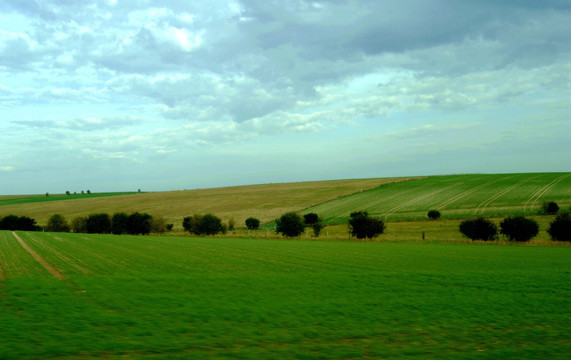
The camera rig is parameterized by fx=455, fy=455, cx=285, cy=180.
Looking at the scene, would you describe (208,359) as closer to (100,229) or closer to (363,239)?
(363,239)

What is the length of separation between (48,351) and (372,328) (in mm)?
7673

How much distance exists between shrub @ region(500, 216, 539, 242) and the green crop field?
A: 119 feet

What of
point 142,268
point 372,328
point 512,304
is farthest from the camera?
point 142,268

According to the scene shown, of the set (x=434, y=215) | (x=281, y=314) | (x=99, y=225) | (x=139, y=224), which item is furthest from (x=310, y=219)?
(x=281, y=314)

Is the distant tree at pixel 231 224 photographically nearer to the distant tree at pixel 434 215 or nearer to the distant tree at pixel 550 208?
the distant tree at pixel 434 215

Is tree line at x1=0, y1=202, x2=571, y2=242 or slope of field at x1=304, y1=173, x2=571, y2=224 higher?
slope of field at x1=304, y1=173, x2=571, y2=224

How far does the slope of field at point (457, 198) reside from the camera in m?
79.1

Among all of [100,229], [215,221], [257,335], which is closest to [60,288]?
[257,335]

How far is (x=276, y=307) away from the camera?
14.7 m

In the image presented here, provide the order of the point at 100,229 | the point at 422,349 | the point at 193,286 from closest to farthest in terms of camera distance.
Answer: the point at 422,349
the point at 193,286
the point at 100,229

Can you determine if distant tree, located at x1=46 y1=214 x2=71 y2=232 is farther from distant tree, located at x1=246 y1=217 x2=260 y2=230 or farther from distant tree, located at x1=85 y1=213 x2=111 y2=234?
distant tree, located at x1=246 y1=217 x2=260 y2=230

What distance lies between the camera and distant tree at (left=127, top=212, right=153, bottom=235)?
285 ft

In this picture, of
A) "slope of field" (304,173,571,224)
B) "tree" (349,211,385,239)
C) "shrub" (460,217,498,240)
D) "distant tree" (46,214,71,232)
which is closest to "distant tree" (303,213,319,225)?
"slope of field" (304,173,571,224)

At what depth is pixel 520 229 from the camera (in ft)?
190
